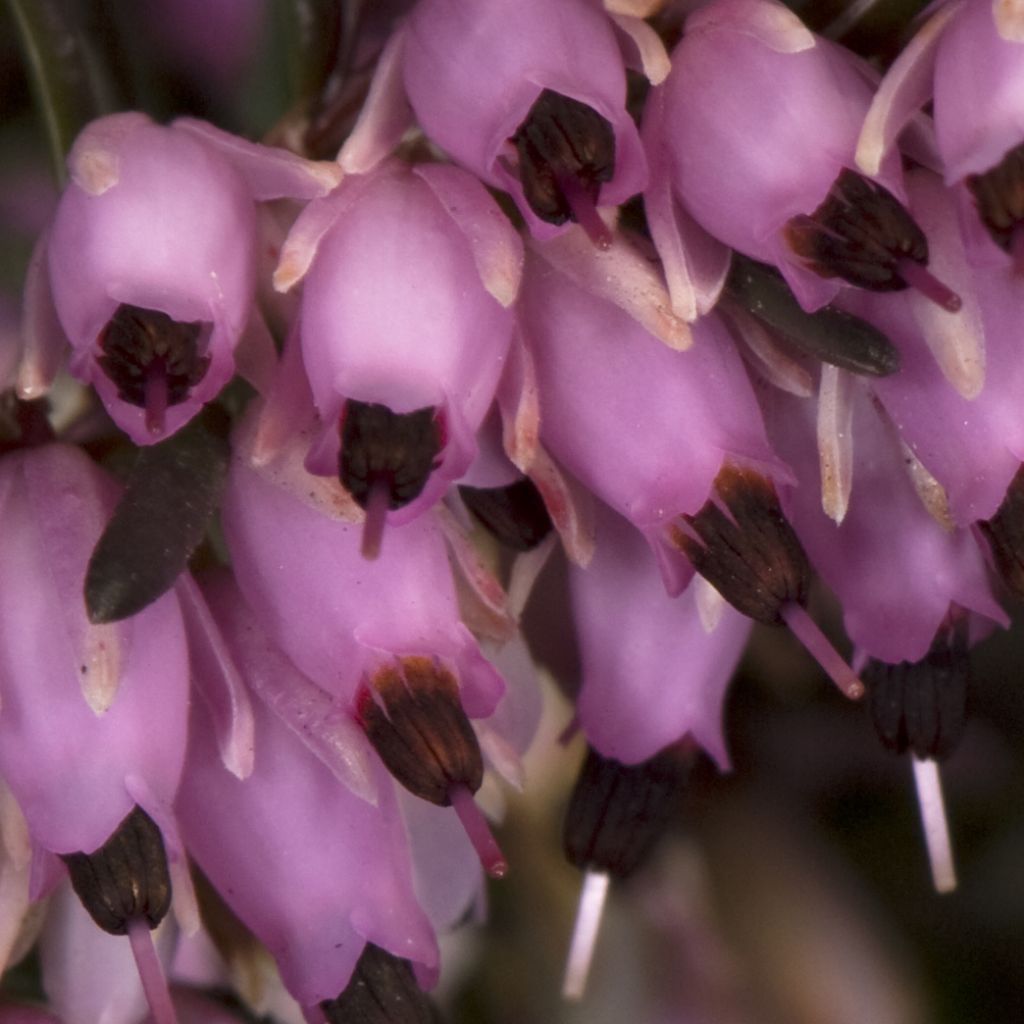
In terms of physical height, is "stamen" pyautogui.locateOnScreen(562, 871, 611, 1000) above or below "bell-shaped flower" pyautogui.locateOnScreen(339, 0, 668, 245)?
below

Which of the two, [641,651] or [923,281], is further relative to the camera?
[641,651]

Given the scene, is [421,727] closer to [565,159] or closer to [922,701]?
[565,159]

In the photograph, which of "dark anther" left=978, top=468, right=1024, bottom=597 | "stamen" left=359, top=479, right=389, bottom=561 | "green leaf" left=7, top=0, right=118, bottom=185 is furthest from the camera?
"green leaf" left=7, top=0, right=118, bottom=185

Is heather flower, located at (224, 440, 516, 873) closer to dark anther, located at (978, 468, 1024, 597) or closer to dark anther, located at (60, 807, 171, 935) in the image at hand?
dark anther, located at (60, 807, 171, 935)

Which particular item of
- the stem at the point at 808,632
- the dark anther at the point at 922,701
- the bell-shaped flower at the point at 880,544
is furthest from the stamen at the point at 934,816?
the stem at the point at 808,632

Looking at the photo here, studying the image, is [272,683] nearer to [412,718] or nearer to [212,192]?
[412,718]

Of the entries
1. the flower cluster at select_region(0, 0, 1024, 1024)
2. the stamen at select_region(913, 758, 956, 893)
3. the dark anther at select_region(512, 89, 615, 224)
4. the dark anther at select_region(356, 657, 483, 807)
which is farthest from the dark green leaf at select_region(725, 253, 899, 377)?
the stamen at select_region(913, 758, 956, 893)

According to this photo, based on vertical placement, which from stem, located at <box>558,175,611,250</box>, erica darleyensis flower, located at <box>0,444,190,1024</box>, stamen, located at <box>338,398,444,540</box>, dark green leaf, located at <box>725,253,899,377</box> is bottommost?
erica darleyensis flower, located at <box>0,444,190,1024</box>

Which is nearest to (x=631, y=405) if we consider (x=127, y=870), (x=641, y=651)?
(x=641, y=651)
